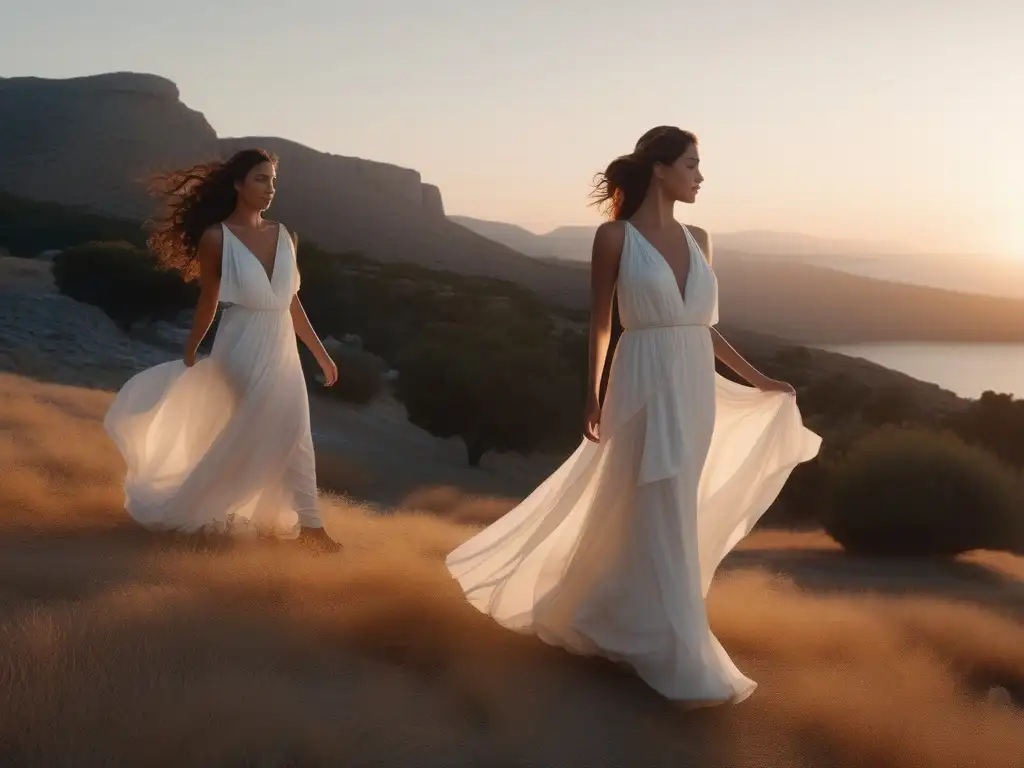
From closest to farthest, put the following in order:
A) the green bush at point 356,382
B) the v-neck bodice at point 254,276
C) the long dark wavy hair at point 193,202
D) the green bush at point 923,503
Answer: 1. the v-neck bodice at point 254,276
2. the long dark wavy hair at point 193,202
3. the green bush at point 923,503
4. the green bush at point 356,382

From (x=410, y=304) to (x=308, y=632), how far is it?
1739 inches

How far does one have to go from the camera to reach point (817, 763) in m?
4.69

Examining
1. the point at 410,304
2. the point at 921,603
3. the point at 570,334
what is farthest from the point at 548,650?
the point at 410,304

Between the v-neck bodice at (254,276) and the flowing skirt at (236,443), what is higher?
the v-neck bodice at (254,276)

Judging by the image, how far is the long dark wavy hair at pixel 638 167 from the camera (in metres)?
4.89

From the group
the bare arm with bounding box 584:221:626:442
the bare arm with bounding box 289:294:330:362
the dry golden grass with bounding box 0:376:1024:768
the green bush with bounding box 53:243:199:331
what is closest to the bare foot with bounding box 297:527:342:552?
the dry golden grass with bounding box 0:376:1024:768

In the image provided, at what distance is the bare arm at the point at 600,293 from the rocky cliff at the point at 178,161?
107114 mm

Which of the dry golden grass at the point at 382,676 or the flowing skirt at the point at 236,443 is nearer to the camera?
the dry golden grass at the point at 382,676

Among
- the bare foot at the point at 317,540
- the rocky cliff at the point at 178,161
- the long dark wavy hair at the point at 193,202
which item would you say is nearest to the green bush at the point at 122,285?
the long dark wavy hair at the point at 193,202

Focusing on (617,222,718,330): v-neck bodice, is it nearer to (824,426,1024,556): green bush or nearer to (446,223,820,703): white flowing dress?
(446,223,820,703): white flowing dress

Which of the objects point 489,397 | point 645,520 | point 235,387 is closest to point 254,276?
point 235,387

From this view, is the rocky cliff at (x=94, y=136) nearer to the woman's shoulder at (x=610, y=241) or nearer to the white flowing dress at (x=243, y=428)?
the white flowing dress at (x=243, y=428)

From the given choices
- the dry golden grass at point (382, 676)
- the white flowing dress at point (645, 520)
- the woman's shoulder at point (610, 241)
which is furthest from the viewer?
the woman's shoulder at point (610, 241)

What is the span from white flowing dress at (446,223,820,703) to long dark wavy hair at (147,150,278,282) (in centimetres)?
299
